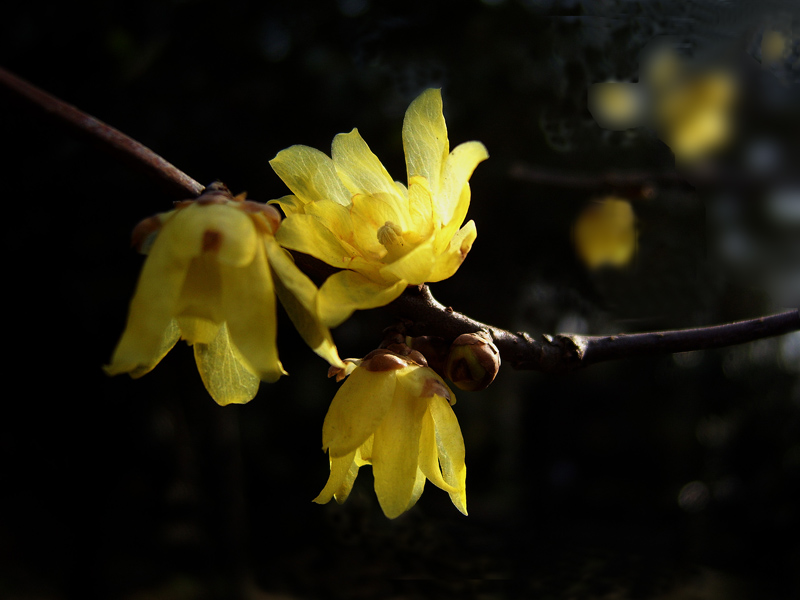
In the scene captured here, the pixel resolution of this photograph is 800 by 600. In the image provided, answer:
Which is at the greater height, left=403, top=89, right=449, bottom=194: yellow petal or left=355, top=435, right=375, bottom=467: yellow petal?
left=403, top=89, right=449, bottom=194: yellow petal

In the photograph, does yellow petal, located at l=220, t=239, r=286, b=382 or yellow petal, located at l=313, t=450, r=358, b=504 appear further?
yellow petal, located at l=313, t=450, r=358, b=504

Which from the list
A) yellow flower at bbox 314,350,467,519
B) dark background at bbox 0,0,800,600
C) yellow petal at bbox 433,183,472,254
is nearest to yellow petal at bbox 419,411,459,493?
yellow flower at bbox 314,350,467,519

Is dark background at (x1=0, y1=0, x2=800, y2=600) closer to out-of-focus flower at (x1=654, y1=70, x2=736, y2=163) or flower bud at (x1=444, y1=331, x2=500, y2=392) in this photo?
out-of-focus flower at (x1=654, y1=70, x2=736, y2=163)

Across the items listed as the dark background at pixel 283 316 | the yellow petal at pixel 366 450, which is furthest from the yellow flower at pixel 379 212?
the dark background at pixel 283 316

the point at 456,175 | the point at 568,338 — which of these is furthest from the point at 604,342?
the point at 456,175

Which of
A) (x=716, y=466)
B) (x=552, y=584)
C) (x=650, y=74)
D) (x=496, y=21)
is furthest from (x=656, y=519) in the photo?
(x=496, y=21)

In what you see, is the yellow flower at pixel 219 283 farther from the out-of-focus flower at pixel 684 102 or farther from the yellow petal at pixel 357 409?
the out-of-focus flower at pixel 684 102

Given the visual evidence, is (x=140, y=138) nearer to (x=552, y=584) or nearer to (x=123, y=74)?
(x=123, y=74)
